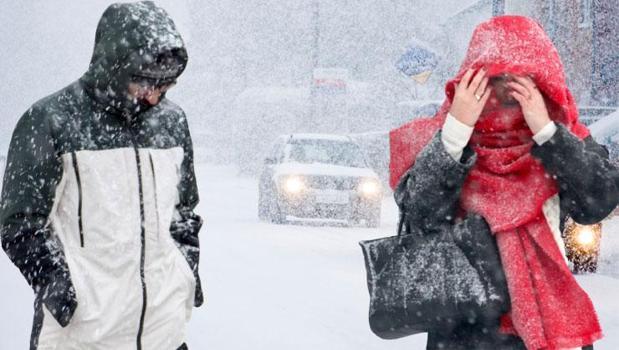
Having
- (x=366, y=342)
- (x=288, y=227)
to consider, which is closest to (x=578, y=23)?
(x=288, y=227)

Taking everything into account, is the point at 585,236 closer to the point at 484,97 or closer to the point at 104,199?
the point at 484,97

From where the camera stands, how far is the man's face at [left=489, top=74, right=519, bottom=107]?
286 cm

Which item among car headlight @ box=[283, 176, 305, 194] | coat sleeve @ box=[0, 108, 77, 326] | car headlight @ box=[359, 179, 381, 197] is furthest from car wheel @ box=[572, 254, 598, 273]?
coat sleeve @ box=[0, 108, 77, 326]


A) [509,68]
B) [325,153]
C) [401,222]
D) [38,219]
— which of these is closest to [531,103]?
[509,68]

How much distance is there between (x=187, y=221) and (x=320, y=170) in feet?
41.2

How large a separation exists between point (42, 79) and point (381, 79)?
5852 centimetres

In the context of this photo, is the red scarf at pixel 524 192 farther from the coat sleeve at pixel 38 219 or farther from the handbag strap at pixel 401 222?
the coat sleeve at pixel 38 219

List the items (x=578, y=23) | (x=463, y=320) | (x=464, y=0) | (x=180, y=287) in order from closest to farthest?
(x=463, y=320) < (x=180, y=287) < (x=578, y=23) < (x=464, y=0)

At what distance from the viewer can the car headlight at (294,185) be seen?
1554 cm

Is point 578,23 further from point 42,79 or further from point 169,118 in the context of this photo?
point 42,79

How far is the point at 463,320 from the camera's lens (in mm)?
2760

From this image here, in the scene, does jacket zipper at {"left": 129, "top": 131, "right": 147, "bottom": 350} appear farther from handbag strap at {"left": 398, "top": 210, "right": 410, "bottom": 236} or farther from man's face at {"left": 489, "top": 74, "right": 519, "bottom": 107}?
man's face at {"left": 489, "top": 74, "right": 519, "bottom": 107}

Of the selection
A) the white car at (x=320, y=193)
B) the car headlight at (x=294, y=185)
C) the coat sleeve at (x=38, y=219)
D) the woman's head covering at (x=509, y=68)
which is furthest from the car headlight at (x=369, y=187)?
the coat sleeve at (x=38, y=219)

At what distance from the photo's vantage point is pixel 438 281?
2.76m
